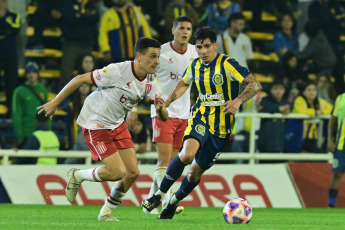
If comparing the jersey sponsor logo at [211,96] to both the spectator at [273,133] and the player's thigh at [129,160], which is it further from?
the spectator at [273,133]

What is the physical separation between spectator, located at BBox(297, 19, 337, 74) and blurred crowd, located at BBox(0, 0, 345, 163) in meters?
0.02

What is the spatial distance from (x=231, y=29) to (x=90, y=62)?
9.69ft

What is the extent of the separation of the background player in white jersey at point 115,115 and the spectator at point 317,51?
8.79 metres

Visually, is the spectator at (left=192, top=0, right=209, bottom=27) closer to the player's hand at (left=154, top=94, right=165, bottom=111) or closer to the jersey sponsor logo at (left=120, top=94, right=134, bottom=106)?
the jersey sponsor logo at (left=120, top=94, right=134, bottom=106)

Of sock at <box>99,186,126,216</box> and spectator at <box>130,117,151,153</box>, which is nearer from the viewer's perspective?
sock at <box>99,186,126,216</box>

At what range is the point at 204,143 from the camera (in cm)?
988

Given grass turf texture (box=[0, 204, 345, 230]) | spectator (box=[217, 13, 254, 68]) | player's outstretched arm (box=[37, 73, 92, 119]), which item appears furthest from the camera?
spectator (box=[217, 13, 254, 68])

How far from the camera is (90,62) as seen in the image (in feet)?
49.2

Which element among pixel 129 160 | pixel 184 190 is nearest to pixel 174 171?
pixel 184 190

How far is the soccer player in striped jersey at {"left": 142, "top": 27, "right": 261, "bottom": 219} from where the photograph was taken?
9703 mm

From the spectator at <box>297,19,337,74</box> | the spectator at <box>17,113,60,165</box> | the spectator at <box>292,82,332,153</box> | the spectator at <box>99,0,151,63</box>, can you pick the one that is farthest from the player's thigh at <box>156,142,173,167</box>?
the spectator at <box>297,19,337,74</box>

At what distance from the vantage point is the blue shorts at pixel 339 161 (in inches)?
553

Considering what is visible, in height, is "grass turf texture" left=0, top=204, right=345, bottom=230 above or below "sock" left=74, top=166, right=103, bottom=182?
below

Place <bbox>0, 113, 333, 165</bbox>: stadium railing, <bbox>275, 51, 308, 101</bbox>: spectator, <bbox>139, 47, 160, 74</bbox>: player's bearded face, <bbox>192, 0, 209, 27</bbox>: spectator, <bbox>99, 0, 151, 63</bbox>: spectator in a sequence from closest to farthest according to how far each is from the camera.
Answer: <bbox>139, 47, 160, 74</bbox>: player's bearded face, <bbox>0, 113, 333, 165</bbox>: stadium railing, <bbox>99, 0, 151, 63</bbox>: spectator, <bbox>192, 0, 209, 27</bbox>: spectator, <bbox>275, 51, 308, 101</bbox>: spectator
